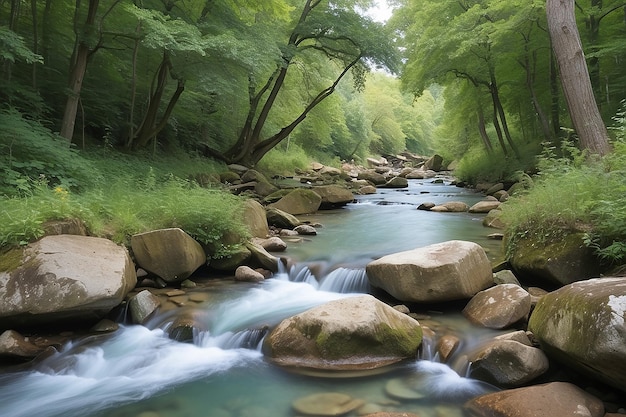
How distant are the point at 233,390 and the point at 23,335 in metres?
2.57

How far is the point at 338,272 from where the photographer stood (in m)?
6.68

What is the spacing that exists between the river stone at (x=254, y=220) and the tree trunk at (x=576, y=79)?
631cm

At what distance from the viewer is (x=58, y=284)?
4605 millimetres

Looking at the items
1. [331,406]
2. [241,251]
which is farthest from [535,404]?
[241,251]

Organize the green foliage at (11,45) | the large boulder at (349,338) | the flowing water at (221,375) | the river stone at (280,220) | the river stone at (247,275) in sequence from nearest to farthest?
the flowing water at (221,375) < the large boulder at (349,338) < the green foliage at (11,45) < the river stone at (247,275) < the river stone at (280,220)

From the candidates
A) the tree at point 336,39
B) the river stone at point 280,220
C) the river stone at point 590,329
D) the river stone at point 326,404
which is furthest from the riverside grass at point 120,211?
the tree at point 336,39

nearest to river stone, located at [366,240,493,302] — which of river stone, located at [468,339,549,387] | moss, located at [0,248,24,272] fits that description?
river stone, located at [468,339,549,387]

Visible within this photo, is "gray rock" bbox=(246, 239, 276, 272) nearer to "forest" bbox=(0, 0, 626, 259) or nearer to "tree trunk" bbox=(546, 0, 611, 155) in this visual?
"forest" bbox=(0, 0, 626, 259)

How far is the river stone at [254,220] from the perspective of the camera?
8.35 metres

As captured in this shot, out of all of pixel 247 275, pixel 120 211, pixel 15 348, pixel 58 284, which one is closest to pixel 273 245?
Result: pixel 247 275

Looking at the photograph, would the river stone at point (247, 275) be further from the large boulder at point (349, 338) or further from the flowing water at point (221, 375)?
the large boulder at point (349, 338)

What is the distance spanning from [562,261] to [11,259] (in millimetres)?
6492

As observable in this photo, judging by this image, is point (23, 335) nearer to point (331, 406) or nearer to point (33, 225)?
point (33, 225)

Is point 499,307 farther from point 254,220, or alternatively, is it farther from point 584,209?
point 254,220
